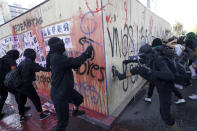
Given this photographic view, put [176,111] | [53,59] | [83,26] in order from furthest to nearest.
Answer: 1. [176,111]
2. [83,26]
3. [53,59]

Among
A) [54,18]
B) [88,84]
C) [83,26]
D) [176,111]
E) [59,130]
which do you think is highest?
[54,18]

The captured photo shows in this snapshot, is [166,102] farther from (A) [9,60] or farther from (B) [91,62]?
(A) [9,60]

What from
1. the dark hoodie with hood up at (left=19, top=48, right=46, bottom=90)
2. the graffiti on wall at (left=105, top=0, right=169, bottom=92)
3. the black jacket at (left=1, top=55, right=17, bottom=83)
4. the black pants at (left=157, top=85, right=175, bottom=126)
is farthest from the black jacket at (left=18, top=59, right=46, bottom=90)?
the black pants at (left=157, top=85, right=175, bottom=126)

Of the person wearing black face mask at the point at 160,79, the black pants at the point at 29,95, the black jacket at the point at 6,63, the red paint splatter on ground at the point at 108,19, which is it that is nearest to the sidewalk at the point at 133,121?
the black pants at the point at 29,95

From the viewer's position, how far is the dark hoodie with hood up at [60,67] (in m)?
1.88

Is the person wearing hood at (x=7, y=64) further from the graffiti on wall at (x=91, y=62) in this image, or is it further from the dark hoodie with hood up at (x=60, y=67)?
the dark hoodie with hood up at (x=60, y=67)

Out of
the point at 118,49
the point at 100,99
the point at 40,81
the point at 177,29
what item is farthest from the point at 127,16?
the point at 177,29

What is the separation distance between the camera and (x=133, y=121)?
281 centimetres

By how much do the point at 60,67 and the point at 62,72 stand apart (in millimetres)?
104

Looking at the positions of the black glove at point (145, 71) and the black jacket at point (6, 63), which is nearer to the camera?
the black glove at point (145, 71)

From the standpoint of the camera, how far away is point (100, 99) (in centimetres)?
291

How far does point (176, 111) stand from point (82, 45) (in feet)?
9.73

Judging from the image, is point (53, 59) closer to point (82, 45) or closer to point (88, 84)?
point (82, 45)

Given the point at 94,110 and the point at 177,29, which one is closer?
the point at 94,110
